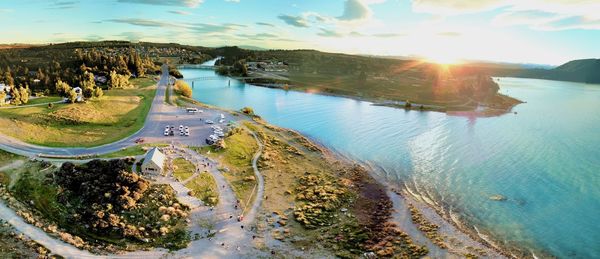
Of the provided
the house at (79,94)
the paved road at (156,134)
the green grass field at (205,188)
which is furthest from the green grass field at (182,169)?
the house at (79,94)

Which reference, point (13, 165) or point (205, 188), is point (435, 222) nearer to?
point (205, 188)

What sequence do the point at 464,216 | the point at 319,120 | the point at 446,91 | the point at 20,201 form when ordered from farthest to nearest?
the point at 446,91, the point at 319,120, the point at 464,216, the point at 20,201

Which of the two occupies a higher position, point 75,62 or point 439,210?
point 75,62

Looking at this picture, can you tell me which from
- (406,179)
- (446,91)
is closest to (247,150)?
(406,179)

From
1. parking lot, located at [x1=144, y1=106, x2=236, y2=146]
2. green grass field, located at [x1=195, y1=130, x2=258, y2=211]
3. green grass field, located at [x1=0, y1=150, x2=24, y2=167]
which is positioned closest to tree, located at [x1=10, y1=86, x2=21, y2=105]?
parking lot, located at [x1=144, y1=106, x2=236, y2=146]

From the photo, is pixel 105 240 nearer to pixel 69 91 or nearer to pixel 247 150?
pixel 247 150

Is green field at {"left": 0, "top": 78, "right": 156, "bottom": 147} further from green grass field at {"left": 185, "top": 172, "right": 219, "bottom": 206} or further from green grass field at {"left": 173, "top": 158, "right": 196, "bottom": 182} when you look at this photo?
green grass field at {"left": 185, "top": 172, "right": 219, "bottom": 206}

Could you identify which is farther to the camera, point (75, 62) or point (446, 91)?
point (446, 91)
